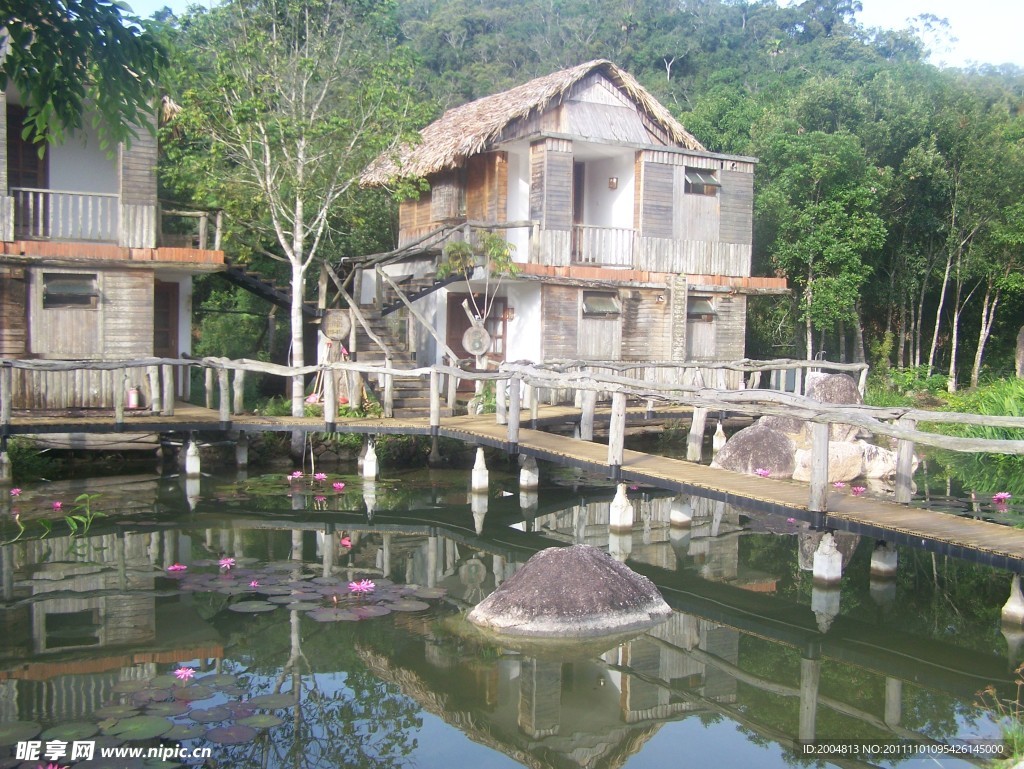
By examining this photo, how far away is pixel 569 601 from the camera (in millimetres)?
9180

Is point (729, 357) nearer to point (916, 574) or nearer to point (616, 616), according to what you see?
point (916, 574)

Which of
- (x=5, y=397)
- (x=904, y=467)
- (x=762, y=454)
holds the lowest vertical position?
(x=762, y=454)

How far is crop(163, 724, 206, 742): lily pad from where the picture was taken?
6.83m

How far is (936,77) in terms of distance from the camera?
30.2 meters

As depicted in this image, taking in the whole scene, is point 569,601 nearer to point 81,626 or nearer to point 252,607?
point 252,607

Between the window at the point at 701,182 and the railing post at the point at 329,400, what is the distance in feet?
31.7

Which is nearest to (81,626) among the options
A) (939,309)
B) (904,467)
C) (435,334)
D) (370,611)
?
(370,611)

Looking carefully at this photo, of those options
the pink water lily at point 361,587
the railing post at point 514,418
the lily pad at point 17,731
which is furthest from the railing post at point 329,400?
the lily pad at point 17,731

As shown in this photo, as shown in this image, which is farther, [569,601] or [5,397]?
[5,397]

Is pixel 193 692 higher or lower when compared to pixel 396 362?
lower

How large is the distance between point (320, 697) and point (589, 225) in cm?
1465

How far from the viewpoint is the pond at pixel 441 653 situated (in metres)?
7.26

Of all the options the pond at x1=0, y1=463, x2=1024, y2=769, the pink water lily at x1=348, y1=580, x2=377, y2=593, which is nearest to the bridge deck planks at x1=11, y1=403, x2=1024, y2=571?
the pond at x1=0, y1=463, x2=1024, y2=769

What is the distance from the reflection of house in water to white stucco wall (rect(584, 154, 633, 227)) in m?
13.1
